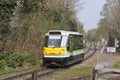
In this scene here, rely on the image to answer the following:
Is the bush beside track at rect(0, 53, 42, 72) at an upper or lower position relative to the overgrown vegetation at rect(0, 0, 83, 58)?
lower

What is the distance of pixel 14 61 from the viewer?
30.8m

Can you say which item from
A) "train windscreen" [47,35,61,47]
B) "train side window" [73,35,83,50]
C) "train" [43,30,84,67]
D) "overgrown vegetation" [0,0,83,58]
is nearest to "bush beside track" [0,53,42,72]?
"train" [43,30,84,67]

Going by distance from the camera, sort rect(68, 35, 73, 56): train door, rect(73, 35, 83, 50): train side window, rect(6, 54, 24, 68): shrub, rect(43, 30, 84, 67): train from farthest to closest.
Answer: rect(73, 35, 83, 50): train side window
rect(68, 35, 73, 56): train door
rect(43, 30, 84, 67): train
rect(6, 54, 24, 68): shrub

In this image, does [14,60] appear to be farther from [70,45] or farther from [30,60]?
[70,45]

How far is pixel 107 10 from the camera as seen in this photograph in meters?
88.1

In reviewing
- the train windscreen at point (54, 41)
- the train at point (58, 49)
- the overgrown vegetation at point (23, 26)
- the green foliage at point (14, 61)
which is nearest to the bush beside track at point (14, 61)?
the green foliage at point (14, 61)

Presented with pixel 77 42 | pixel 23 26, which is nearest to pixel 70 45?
pixel 77 42

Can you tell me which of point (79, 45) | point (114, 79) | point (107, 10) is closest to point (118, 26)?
point (107, 10)

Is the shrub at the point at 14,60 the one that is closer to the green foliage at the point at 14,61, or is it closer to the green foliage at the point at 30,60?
the green foliage at the point at 14,61

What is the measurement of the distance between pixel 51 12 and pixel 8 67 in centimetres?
1678

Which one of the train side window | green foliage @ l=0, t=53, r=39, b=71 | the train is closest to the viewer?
green foliage @ l=0, t=53, r=39, b=71

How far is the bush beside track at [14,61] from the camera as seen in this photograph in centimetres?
2896

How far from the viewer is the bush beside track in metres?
29.0

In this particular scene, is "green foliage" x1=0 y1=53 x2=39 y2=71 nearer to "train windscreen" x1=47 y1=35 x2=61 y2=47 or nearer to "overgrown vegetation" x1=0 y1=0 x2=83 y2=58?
"train windscreen" x1=47 y1=35 x2=61 y2=47
